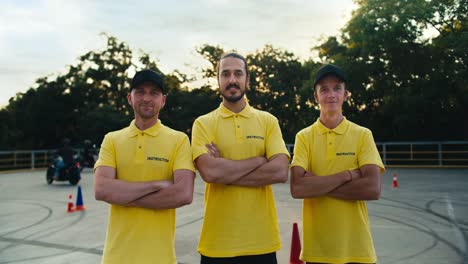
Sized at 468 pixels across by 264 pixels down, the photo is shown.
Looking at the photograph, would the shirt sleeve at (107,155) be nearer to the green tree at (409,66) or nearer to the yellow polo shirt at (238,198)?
the yellow polo shirt at (238,198)

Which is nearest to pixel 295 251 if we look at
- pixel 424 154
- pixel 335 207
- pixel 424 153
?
pixel 335 207

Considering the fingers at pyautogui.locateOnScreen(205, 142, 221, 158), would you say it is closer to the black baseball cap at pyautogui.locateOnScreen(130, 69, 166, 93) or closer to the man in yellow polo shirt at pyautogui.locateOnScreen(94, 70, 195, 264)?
the man in yellow polo shirt at pyautogui.locateOnScreen(94, 70, 195, 264)

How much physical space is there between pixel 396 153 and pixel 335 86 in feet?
77.1

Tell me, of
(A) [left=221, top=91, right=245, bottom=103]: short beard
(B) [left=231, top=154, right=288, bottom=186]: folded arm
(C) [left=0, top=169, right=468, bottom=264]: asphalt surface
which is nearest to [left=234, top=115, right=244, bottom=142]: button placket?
(A) [left=221, top=91, right=245, bottom=103]: short beard

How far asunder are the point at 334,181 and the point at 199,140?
1070 mm

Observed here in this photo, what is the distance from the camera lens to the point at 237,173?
2.97 m

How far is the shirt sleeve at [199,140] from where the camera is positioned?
Answer: 10.3ft

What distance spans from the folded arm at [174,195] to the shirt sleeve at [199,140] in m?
0.18

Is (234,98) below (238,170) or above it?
above

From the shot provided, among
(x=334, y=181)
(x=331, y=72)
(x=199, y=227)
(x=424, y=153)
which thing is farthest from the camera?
(x=424, y=153)

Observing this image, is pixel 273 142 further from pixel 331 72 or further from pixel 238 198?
pixel 331 72

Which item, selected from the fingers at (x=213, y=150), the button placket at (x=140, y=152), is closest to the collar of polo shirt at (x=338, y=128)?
the fingers at (x=213, y=150)

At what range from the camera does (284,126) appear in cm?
3406

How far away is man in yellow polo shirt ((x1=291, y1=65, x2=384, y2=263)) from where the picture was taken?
2.99 meters
